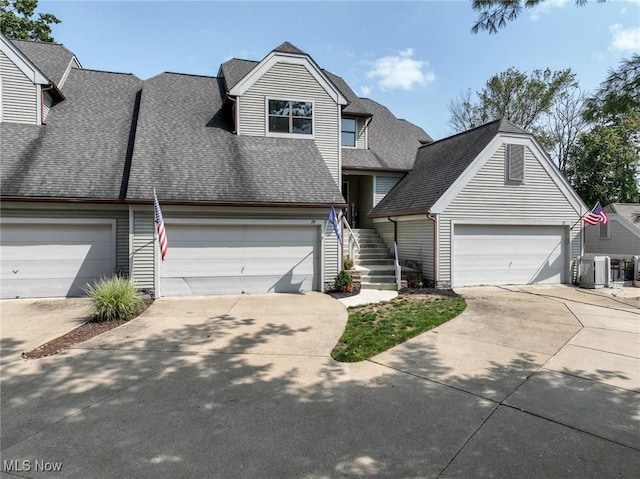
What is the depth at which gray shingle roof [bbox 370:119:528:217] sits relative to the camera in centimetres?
1279

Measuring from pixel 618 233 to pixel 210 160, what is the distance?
2103 cm

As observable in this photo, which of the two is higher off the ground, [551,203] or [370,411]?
[551,203]

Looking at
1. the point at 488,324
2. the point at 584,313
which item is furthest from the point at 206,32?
the point at 584,313

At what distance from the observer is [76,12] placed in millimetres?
11977

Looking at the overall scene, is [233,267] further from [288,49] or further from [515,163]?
[515,163]

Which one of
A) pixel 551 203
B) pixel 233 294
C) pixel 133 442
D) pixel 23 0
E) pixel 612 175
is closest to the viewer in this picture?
pixel 133 442

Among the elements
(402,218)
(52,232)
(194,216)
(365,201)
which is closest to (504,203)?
(402,218)

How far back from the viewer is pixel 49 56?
14312 millimetres

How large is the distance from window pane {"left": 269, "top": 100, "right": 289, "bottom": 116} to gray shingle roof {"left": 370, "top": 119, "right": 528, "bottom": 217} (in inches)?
211

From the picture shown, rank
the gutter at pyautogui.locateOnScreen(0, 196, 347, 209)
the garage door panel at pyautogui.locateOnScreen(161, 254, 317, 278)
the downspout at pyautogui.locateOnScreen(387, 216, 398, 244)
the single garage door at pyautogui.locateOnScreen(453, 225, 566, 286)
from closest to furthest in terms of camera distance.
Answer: the gutter at pyautogui.locateOnScreen(0, 196, 347, 209) < the garage door panel at pyautogui.locateOnScreen(161, 254, 317, 278) < the single garage door at pyautogui.locateOnScreen(453, 225, 566, 286) < the downspout at pyautogui.locateOnScreen(387, 216, 398, 244)

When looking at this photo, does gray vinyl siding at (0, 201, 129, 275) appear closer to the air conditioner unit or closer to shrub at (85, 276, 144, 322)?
shrub at (85, 276, 144, 322)

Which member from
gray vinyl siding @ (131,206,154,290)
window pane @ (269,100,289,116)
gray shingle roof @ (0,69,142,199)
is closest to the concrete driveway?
gray vinyl siding @ (131,206,154,290)

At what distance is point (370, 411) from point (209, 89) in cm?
1435

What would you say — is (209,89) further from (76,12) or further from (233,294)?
(233,294)
